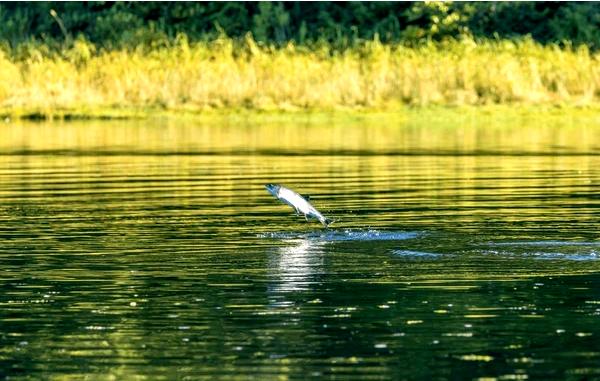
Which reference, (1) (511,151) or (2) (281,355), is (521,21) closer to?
(1) (511,151)

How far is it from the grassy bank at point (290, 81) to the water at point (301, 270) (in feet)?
46.1

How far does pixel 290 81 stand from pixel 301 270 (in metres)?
29.7

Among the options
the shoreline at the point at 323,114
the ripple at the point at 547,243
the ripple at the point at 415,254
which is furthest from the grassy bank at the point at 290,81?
the ripple at the point at 415,254

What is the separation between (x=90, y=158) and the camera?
3083 centimetres

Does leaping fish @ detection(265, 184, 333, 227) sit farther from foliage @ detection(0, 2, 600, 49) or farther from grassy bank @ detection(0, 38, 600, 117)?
foliage @ detection(0, 2, 600, 49)

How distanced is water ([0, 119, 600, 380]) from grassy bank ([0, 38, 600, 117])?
14.1m

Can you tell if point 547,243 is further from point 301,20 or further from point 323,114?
point 301,20

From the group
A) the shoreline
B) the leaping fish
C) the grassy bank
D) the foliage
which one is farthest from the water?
the foliage

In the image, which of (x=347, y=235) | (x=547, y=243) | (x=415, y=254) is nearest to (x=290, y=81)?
(x=347, y=235)

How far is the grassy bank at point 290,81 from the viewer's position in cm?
4400

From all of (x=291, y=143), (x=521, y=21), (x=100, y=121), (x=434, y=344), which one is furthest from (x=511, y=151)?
(x=521, y=21)

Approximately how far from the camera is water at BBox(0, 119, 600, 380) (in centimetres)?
1131

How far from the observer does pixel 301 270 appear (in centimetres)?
1547

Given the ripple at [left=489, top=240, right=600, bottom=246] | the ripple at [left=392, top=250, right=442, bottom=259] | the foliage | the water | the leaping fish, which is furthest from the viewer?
the foliage
